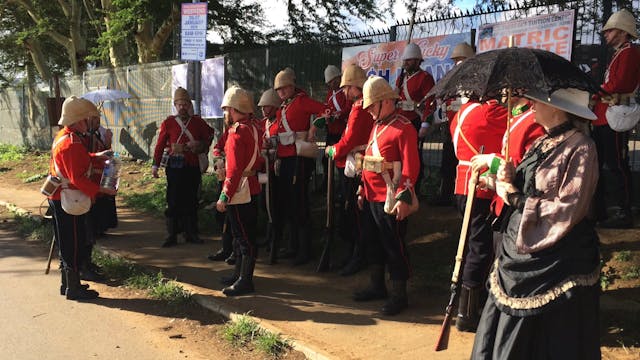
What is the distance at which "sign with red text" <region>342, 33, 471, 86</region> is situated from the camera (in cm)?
809

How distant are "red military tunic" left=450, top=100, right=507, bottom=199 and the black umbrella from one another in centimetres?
115

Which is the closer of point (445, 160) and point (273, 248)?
point (273, 248)

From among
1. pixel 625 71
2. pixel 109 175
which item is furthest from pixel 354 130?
pixel 625 71

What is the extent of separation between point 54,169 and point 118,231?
360 centimetres

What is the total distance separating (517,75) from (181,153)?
563 centimetres

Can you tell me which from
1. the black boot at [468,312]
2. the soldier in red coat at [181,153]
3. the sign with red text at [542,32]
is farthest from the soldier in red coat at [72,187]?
the sign with red text at [542,32]

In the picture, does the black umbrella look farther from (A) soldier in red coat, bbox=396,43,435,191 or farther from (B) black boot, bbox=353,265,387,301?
(A) soldier in red coat, bbox=396,43,435,191

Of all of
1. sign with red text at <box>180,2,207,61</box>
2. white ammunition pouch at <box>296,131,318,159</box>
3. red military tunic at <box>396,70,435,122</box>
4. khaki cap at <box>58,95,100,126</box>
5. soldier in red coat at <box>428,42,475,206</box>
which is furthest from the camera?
sign with red text at <box>180,2,207,61</box>

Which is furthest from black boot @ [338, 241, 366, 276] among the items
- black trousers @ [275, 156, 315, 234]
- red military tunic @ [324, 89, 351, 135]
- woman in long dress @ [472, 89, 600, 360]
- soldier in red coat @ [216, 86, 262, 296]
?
woman in long dress @ [472, 89, 600, 360]

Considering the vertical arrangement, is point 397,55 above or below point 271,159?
above

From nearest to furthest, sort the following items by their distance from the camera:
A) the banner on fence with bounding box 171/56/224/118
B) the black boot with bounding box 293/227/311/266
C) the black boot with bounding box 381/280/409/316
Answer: the black boot with bounding box 381/280/409/316 < the black boot with bounding box 293/227/311/266 < the banner on fence with bounding box 171/56/224/118

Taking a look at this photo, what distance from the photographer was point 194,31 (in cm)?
872

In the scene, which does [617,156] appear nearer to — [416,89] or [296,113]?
[416,89]

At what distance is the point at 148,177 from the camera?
13719 mm
